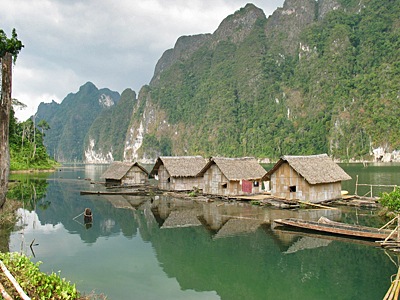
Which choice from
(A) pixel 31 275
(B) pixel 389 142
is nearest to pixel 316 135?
(B) pixel 389 142

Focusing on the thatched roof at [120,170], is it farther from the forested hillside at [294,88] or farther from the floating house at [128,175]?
the forested hillside at [294,88]

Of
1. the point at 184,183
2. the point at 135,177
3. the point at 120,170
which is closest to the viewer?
the point at 184,183

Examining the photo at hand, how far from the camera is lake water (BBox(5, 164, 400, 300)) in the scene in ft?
25.5

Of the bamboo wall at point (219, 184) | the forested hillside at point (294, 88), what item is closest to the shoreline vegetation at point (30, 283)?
the bamboo wall at point (219, 184)

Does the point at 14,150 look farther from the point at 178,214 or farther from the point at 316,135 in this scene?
the point at 316,135

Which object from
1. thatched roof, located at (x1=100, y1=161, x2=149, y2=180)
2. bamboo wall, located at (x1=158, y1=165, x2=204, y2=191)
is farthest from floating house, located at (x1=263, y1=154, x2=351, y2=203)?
thatched roof, located at (x1=100, y1=161, x2=149, y2=180)

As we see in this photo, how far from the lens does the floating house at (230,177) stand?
71.5 feet

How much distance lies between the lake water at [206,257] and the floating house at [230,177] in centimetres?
517

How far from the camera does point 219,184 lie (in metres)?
22.5

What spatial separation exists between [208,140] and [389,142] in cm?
6341

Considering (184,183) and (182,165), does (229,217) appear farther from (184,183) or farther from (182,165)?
(182,165)

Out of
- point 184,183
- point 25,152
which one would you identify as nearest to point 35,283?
point 184,183

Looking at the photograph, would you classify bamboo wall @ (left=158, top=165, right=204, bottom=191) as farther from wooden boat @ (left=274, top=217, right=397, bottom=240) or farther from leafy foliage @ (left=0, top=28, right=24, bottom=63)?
leafy foliage @ (left=0, top=28, right=24, bottom=63)

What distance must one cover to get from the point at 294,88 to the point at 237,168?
Result: 87.6 meters
